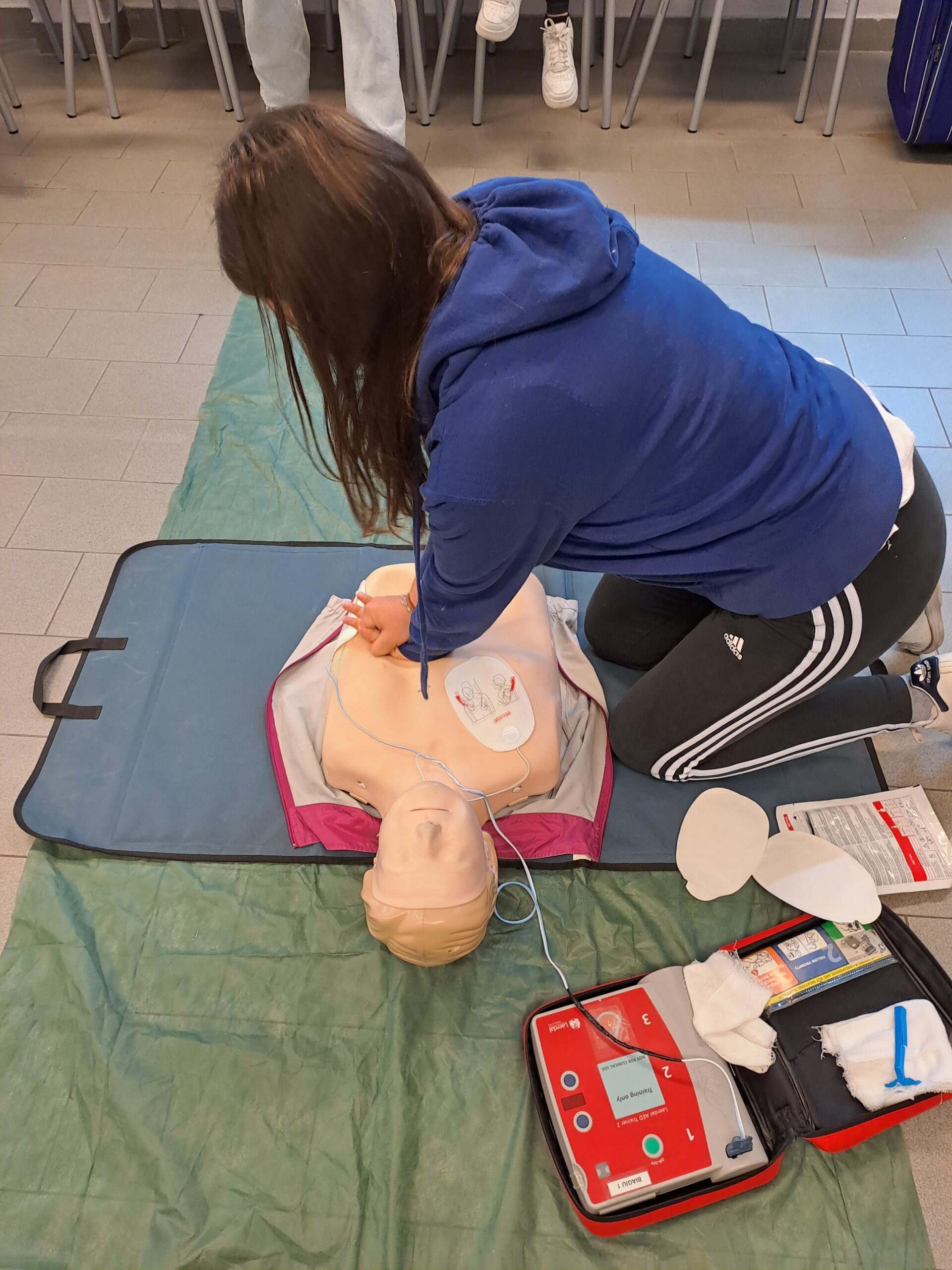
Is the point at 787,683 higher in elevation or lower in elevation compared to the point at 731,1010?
higher

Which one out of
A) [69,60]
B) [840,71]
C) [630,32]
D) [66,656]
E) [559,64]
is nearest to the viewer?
[66,656]

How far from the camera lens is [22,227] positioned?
2.61 metres

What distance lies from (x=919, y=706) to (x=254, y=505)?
133cm

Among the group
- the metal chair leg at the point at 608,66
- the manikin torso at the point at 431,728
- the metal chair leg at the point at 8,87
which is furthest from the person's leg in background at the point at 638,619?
the metal chair leg at the point at 8,87

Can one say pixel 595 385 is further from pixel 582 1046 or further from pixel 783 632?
pixel 582 1046

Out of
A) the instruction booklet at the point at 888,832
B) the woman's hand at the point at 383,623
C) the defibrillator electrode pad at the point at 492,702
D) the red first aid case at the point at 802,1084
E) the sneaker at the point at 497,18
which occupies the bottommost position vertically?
the red first aid case at the point at 802,1084

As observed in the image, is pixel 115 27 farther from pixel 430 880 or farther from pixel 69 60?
Result: pixel 430 880

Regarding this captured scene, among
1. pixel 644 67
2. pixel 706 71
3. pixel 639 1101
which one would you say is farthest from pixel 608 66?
pixel 639 1101

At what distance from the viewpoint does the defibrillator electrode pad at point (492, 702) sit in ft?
4.29

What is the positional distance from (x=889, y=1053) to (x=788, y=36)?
3.45 meters

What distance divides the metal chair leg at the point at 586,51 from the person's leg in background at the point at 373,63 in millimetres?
714

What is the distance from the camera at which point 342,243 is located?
0.70 metres

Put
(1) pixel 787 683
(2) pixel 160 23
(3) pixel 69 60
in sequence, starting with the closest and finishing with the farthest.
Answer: (1) pixel 787 683 < (3) pixel 69 60 < (2) pixel 160 23

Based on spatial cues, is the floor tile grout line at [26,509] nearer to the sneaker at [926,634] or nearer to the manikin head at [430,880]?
the manikin head at [430,880]
